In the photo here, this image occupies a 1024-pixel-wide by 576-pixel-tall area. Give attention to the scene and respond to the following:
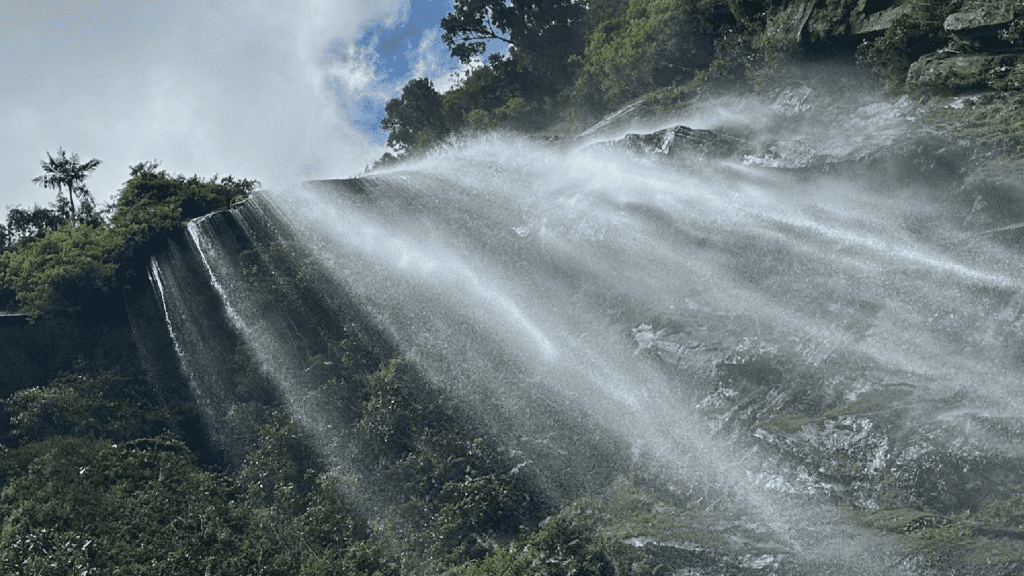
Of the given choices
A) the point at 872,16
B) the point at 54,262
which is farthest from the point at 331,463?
the point at 872,16

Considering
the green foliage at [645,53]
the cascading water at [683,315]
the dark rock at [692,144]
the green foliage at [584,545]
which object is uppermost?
the green foliage at [645,53]

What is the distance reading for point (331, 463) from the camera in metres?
26.7

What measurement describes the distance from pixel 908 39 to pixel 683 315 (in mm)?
13364

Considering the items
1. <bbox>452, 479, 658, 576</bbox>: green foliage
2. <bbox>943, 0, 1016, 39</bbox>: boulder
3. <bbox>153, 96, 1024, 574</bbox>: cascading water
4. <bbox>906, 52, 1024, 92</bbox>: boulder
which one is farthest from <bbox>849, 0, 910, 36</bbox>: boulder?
<bbox>452, 479, 658, 576</bbox>: green foliage

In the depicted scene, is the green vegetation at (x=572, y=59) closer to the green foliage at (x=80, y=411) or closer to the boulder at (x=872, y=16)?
the boulder at (x=872, y=16)

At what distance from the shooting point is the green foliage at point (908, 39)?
27312 millimetres

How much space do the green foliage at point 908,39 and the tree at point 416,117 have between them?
30658 mm

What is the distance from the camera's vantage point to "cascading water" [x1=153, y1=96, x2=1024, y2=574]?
18203 millimetres

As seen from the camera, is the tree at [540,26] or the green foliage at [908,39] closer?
the green foliage at [908,39]

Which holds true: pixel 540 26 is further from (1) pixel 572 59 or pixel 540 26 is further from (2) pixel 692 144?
(2) pixel 692 144

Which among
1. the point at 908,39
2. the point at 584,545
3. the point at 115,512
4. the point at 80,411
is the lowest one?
the point at 584,545

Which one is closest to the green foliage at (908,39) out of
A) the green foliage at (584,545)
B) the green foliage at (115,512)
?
the green foliage at (584,545)

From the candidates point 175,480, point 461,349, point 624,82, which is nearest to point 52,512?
point 175,480

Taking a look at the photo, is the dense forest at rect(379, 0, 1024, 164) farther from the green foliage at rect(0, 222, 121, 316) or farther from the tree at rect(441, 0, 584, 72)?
the green foliage at rect(0, 222, 121, 316)
